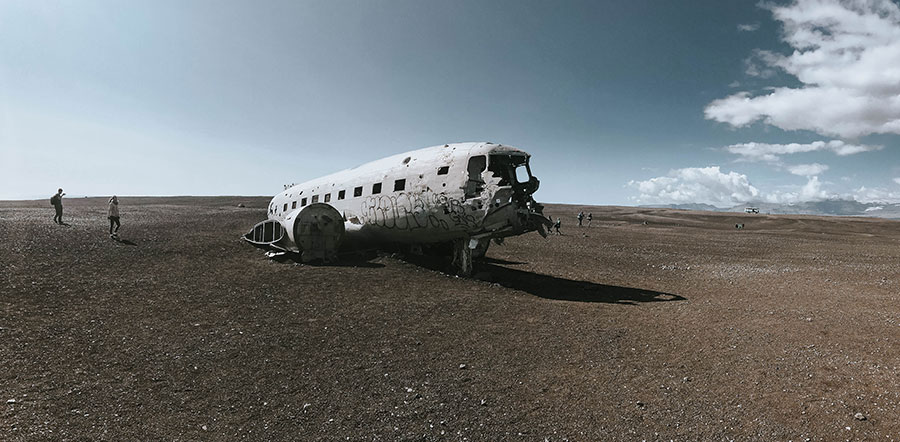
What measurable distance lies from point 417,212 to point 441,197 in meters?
1.49

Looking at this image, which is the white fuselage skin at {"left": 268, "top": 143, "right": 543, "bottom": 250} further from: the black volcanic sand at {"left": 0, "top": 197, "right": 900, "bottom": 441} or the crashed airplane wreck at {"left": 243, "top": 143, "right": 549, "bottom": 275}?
the black volcanic sand at {"left": 0, "top": 197, "right": 900, "bottom": 441}

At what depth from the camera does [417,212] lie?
16984 mm

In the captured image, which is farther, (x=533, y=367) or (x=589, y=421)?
(x=533, y=367)

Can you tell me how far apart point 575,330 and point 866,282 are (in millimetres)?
15608

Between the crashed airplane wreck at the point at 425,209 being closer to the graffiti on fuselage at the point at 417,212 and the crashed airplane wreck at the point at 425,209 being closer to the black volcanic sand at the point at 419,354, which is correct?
the graffiti on fuselage at the point at 417,212

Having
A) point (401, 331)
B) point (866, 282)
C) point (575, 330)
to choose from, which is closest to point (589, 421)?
point (575, 330)

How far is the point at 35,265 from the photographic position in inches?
534

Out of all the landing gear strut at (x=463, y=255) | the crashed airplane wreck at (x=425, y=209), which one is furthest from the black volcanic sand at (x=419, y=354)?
the crashed airplane wreck at (x=425, y=209)

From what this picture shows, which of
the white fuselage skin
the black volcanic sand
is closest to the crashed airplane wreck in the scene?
the white fuselage skin

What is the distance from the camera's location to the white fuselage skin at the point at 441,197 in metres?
15.3

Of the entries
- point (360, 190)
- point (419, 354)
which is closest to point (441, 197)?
point (360, 190)

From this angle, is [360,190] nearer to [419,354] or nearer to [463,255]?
[463,255]

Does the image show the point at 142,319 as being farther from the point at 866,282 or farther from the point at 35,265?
the point at 866,282

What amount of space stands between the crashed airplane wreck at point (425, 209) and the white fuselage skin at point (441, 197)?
0.04 metres
